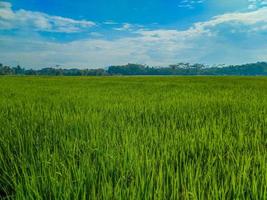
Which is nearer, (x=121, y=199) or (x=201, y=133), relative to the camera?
(x=121, y=199)

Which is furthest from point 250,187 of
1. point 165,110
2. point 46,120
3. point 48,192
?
point 165,110

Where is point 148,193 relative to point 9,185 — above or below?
above

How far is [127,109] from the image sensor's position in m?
4.86

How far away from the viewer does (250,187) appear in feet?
5.07

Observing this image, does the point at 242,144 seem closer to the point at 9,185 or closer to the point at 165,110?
the point at 9,185

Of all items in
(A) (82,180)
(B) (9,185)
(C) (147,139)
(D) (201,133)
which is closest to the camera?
(A) (82,180)

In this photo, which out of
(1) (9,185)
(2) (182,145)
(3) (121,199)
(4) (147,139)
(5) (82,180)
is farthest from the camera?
(4) (147,139)

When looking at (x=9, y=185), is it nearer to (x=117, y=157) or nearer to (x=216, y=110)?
(x=117, y=157)

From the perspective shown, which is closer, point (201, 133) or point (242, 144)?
point (242, 144)

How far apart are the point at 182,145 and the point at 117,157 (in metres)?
0.69

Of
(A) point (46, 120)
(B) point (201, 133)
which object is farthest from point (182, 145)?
(A) point (46, 120)

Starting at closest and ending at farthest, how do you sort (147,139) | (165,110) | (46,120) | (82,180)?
(82,180), (147,139), (46,120), (165,110)

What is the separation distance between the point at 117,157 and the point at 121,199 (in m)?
0.64

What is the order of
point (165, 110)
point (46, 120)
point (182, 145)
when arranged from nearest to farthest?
1. point (182, 145)
2. point (46, 120)
3. point (165, 110)
